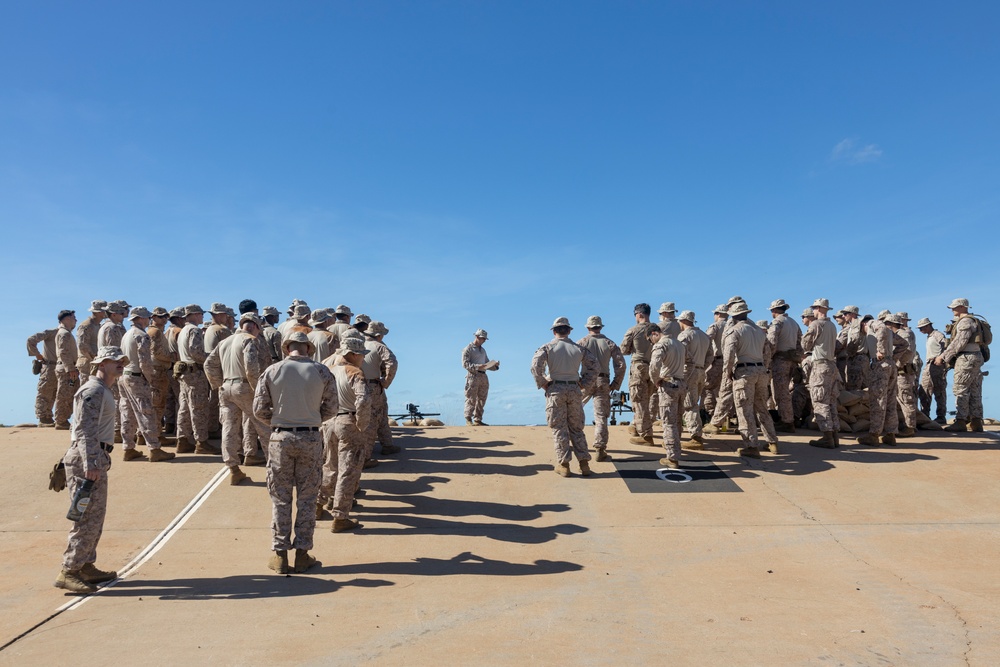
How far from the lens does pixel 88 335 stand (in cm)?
1142

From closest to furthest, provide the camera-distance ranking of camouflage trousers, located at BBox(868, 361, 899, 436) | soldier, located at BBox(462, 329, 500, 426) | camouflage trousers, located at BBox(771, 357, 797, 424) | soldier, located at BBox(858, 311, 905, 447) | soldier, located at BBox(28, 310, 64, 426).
Answer: soldier, located at BBox(858, 311, 905, 447)
camouflage trousers, located at BBox(868, 361, 899, 436)
camouflage trousers, located at BBox(771, 357, 797, 424)
soldier, located at BBox(28, 310, 64, 426)
soldier, located at BBox(462, 329, 500, 426)

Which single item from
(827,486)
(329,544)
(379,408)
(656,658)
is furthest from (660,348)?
(656,658)

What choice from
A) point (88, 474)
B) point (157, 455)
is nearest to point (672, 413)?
point (88, 474)

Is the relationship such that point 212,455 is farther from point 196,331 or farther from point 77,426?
point 77,426

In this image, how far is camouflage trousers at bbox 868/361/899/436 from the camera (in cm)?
1068

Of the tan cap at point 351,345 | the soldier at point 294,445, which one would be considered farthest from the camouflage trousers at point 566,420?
the soldier at point 294,445

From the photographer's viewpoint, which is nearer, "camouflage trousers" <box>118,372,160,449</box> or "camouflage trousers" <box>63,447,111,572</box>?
"camouflage trousers" <box>63,447,111,572</box>

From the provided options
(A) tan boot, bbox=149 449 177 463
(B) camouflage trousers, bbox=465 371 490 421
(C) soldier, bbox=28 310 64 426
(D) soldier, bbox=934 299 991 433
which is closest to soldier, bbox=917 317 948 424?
(D) soldier, bbox=934 299 991 433

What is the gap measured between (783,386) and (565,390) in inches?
186

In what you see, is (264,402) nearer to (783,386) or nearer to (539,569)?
(539,569)

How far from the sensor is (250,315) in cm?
863

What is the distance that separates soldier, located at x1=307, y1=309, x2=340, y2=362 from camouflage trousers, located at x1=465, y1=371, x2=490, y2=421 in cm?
533

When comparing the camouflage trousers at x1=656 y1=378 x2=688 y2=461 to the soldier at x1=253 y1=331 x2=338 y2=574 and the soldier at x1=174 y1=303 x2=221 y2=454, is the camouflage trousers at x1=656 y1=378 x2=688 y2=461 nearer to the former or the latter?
the soldier at x1=253 y1=331 x2=338 y2=574

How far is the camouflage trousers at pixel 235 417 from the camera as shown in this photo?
8477 millimetres
